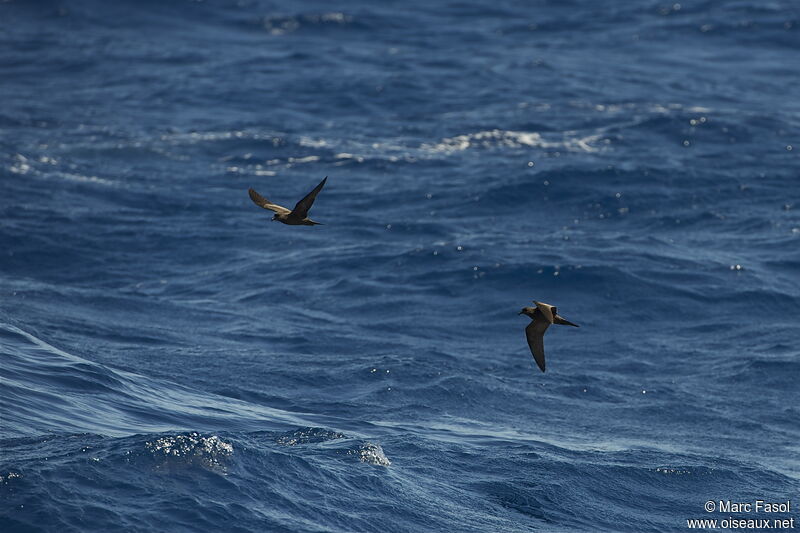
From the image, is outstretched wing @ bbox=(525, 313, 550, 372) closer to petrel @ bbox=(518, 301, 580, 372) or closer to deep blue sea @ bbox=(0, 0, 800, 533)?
petrel @ bbox=(518, 301, 580, 372)

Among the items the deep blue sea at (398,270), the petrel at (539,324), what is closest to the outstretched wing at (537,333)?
the petrel at (539,324)

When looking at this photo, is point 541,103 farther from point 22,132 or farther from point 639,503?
point 639,503

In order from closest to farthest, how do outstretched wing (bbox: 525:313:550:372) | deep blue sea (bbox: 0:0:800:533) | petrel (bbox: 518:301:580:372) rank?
petrel (bbox: 518:301:580:372), outstretched wing (bbox: 525:313:550:372), deep blue sea (bbox: 0:0:800:533)

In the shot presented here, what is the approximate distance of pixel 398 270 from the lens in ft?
109

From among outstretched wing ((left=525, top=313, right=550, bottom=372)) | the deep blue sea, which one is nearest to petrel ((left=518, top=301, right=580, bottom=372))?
outstretched wing ((left=525, top=313, right=550, bottom=372))

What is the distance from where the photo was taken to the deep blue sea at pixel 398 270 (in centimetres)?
2191

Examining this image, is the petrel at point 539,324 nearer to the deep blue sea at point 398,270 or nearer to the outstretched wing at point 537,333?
the outstretched wing at point 537,333

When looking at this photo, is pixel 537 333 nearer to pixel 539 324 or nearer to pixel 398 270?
pixel 539 324

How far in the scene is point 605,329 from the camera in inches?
1203

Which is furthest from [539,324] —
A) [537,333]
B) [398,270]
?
[398,270]

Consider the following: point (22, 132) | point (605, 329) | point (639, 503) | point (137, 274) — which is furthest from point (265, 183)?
point (639, 503)

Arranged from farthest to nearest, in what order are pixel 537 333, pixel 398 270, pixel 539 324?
1. pixel 398 270
2. pixel 539 324
3. pixel 537 333

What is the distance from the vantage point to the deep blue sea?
21.9 metres

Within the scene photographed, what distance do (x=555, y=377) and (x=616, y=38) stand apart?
28.1 m
